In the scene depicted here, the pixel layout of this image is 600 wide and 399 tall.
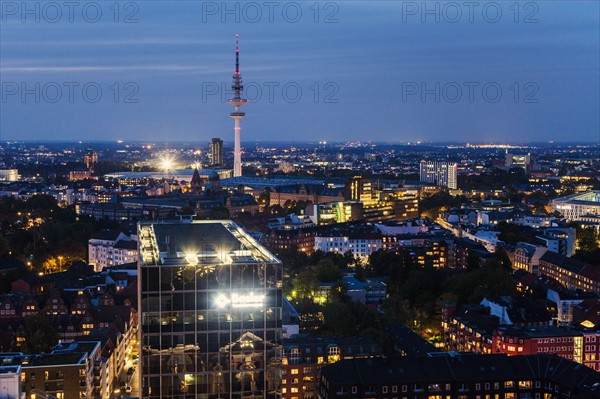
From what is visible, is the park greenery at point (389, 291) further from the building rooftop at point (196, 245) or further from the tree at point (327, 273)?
the building rooftop at point (196, 245)

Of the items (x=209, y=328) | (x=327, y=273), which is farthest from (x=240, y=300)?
(x=327, y=273)

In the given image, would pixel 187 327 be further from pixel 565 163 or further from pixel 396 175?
pixel 565 163

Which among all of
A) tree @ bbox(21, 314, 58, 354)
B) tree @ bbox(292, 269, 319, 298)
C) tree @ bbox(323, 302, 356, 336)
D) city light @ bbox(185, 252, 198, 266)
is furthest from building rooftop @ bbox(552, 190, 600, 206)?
city light @ bbox(185, 252, 198, 266)

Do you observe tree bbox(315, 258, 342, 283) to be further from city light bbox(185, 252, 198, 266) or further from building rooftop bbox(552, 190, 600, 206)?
building rooftop bbox(552, 190, 600, 206)

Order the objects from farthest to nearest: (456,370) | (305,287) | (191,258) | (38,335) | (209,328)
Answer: (305,287), (38,335), (456,370), (191,258), (209,328)

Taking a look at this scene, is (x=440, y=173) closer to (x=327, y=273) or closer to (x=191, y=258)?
(x=327, y=273)
